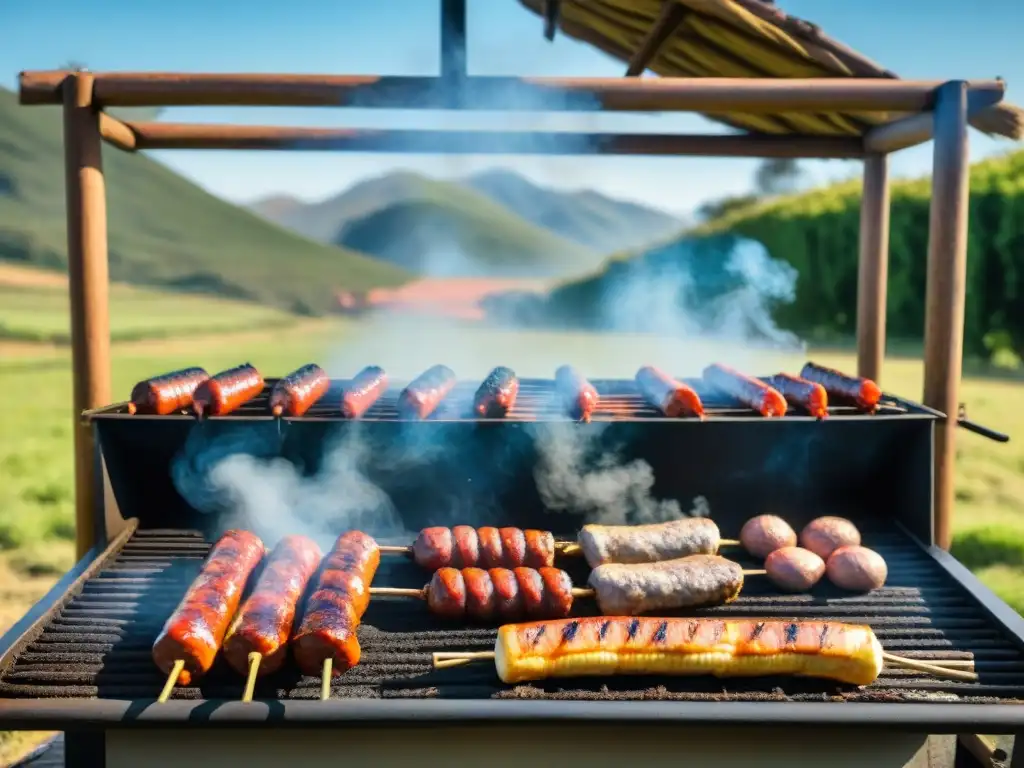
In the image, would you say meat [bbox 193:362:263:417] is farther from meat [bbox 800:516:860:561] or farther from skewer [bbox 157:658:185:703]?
meat [bbox 800:516:860:561]

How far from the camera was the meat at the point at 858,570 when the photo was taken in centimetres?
422

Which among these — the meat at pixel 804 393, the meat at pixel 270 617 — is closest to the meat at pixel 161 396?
the meat at pixel 270 617

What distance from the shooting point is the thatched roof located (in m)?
4.87

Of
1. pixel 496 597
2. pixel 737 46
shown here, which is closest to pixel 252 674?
pixel 496 597

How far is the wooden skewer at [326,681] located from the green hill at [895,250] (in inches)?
544

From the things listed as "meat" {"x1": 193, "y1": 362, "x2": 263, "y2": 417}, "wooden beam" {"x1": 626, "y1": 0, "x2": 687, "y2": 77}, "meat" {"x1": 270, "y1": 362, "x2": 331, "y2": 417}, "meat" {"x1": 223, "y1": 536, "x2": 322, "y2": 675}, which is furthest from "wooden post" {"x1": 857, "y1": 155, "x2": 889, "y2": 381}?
"meat" {"x1": 223, "y1": 536, "x2": 322, "y2": 675}

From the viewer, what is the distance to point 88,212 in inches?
193

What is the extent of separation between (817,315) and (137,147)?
1370cm

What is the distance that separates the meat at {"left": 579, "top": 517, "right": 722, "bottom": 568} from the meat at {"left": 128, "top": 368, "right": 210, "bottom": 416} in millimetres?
2404

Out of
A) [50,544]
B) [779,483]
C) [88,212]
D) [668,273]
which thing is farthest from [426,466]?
[668,273]

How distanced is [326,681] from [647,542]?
1.88 metres

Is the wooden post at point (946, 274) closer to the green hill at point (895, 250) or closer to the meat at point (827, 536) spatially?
the meat at point (827, 536)

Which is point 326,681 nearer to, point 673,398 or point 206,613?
point 206,613

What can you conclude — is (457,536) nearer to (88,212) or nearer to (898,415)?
(898,415)
